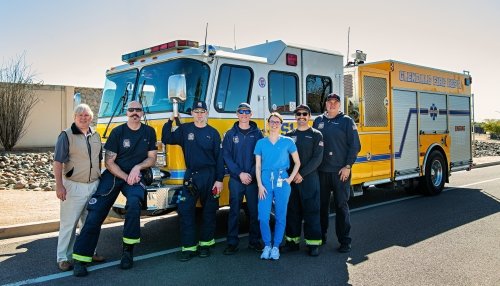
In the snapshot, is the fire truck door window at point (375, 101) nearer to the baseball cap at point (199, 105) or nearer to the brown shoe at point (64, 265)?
the baseball cap at point (199, 105)

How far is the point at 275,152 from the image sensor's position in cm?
525

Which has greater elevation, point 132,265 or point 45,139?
point 45,139

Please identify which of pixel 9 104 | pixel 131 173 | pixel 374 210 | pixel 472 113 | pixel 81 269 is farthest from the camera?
pixel 9 104

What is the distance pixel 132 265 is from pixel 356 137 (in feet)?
10.1

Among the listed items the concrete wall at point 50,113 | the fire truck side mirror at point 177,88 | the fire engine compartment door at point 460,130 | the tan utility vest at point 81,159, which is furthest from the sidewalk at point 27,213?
the concrete wall at point 50,113

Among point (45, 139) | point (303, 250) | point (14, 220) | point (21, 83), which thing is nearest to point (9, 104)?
point (21, 83)

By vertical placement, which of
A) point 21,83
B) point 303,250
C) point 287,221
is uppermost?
point 21,83

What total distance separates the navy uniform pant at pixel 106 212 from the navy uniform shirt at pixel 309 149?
1911 millimetres

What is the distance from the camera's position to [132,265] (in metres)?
5.05

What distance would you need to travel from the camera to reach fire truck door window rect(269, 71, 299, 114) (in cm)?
657

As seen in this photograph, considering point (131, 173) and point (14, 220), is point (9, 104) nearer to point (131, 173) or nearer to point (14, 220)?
point (14, 220)

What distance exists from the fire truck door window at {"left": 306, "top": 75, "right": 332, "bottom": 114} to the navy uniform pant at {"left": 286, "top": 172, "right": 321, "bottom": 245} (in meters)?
1.89

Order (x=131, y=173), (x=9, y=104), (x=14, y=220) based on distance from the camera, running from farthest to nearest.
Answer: (x=9, y=104)
(x=14, y=220)
(x=131, y=173)

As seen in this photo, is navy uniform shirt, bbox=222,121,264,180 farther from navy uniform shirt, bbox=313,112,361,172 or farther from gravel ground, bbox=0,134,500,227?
gravel ground, bbox=0,134,500,227
